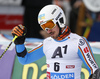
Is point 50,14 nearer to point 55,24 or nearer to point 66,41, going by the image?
point 55,24

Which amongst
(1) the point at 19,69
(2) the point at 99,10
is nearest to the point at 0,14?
(2) the point at 99,10

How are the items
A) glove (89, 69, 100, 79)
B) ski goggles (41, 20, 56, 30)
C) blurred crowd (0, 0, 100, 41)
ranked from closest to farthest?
glove (89, 69, 100, 79) → ski goggles (41, 20, 56, 30) → blurred crowd (0, 0, 100, 41)

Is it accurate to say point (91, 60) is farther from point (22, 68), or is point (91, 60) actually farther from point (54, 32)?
point (22, 68)

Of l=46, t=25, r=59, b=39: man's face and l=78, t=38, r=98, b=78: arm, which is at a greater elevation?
l=46, t=25, r=59, b=39: man's face

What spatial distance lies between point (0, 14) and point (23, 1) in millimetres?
864

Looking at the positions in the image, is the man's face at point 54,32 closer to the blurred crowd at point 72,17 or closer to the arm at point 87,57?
the arm at point 87,57

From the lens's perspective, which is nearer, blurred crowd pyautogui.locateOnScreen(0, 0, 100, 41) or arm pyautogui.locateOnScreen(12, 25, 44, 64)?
arm pyautogui.locateOnScreen(12, 25, 44, 64)

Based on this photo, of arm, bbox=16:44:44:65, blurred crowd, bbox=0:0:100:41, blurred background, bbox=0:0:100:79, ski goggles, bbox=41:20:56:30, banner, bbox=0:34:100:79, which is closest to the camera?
ski goggles, bbox=41:20:56:30

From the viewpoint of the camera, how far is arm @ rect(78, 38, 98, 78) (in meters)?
2.77

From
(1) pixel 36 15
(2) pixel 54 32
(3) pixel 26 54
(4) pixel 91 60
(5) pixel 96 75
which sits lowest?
(5) pixel 96 75

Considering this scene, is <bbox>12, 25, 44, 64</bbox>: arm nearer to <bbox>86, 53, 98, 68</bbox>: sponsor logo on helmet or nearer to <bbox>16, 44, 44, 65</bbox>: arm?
<bbox>16, 44, 44, 65</bbox>: arm

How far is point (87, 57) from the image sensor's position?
9.17 ft

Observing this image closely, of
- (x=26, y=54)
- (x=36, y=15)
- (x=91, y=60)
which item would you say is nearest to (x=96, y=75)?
(x=91, y=60)

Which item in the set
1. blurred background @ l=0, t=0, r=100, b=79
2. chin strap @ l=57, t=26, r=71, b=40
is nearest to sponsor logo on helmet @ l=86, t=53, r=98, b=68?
chin strap @ l=57, t=26, r=71, b=40
